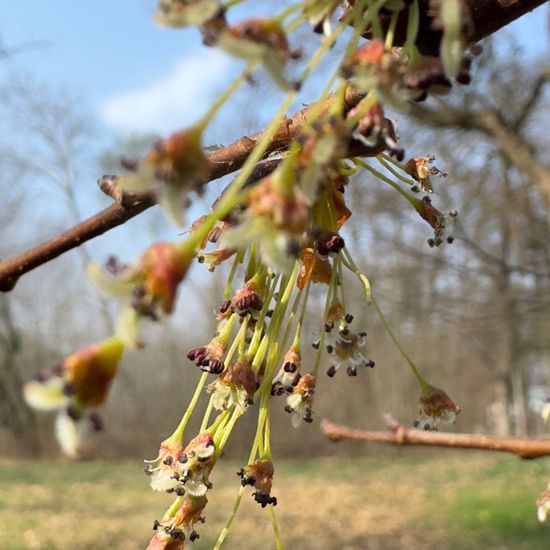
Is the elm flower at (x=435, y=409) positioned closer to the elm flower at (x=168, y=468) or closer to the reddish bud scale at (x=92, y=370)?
the elm flower at (x=168, y=468)

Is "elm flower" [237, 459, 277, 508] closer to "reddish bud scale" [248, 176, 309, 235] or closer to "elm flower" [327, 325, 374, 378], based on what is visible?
"elm flower" [327, 325, 374, 378]

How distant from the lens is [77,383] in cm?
28

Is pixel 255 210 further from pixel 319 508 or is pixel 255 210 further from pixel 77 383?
pixel 319 508

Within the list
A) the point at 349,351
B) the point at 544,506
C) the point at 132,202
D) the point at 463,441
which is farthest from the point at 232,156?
the point at 463,441

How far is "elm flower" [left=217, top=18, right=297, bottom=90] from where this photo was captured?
0.28 meters

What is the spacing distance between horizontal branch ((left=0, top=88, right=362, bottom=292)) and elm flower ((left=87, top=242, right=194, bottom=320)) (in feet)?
0.55

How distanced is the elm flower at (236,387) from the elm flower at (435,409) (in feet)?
0.48

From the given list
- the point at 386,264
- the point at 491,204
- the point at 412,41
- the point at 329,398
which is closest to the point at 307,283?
the point at 412,41

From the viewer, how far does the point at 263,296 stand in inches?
19.3

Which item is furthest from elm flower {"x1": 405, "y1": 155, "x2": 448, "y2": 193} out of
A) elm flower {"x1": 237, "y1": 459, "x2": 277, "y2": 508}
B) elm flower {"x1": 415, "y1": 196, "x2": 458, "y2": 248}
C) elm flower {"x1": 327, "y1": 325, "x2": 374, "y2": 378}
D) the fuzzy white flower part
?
the fuzzy white flower part

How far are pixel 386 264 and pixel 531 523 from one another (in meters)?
2.47

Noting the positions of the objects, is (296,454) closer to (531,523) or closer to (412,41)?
(531,523)

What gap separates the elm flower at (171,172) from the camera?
281 mm

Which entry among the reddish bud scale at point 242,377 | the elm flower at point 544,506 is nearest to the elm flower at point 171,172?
the reddish bud scale at point 242,377
